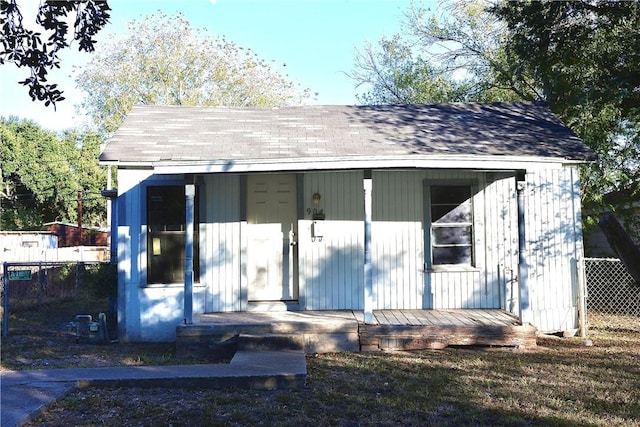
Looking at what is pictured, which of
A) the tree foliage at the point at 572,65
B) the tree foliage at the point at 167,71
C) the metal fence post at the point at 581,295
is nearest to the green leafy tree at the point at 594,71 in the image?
the tree foliage at the point at 572,65

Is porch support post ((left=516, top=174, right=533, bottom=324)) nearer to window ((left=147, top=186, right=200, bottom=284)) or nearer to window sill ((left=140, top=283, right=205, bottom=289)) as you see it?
window sill ((left=140, top=283, right=205, bottom=289))

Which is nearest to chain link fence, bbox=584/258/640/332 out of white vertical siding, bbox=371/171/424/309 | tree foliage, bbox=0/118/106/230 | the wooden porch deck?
the wooden porch deck

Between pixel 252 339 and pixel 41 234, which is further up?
pixel 41 234

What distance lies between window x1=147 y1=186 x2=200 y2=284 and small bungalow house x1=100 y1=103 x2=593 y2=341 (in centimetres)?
2

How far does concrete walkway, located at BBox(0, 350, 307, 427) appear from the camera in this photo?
5301 mm

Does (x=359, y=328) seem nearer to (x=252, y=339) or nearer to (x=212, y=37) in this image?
(x=252, y=339)

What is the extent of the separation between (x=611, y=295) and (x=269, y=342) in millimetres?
7905

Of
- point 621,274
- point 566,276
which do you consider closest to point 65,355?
point 566,276

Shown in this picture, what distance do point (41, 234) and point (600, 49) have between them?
23.7 meters

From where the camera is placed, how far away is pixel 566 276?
28.9 ft

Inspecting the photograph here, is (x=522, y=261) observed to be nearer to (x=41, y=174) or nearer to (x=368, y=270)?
(x=368, y=270)

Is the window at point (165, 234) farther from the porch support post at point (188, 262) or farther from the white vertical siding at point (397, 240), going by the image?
the white vertical siding at point (397, 240)

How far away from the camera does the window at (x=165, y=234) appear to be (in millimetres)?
8336

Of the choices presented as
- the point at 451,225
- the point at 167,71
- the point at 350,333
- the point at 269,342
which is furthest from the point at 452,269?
the point at 167,71
